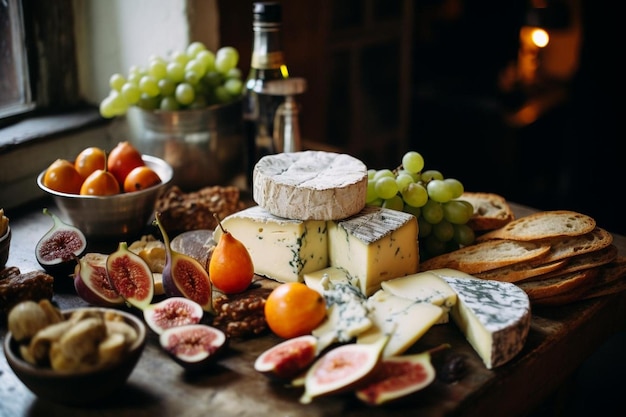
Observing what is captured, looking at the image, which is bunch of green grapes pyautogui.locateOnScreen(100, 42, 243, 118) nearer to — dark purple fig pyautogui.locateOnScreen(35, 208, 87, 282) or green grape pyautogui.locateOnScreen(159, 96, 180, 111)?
green grape pyautogui.locateOnScreen(159, 96, 180, 111)

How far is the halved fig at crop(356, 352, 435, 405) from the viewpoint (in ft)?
4.05

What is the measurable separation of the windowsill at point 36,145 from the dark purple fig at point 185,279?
84cm

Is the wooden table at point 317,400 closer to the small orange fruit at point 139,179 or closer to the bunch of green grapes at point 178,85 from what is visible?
the small orange fruit at point 139,179

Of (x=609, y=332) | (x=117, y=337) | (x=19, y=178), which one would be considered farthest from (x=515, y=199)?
(x=117, y=337)

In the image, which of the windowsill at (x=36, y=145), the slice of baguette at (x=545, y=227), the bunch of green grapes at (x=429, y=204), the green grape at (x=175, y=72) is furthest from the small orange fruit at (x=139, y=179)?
the slice of baguette at (x=545, y=227)

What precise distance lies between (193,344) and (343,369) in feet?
1.03

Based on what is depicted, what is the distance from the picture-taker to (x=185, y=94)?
2094mm

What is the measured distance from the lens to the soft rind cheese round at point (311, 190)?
1.64 m

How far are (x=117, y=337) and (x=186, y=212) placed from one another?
0.81 m

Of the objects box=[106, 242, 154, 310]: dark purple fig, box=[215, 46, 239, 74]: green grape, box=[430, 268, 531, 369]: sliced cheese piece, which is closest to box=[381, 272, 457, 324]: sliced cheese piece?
box=[430, 268, 531, 369]: sliced cheese piece

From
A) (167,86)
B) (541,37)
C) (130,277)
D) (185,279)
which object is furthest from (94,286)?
(541,37)

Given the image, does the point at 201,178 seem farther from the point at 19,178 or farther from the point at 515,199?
the point at 515,199

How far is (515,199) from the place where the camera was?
183 inches

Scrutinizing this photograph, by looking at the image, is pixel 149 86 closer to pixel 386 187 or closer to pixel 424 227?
pixel 386 187
